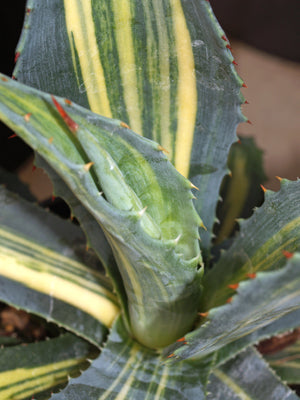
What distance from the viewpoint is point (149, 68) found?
56 centimetres

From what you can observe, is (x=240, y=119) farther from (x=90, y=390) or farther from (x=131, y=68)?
(x=90, y=390)

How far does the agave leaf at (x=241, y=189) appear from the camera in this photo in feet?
2.93

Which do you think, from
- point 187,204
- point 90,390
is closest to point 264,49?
point 187,204

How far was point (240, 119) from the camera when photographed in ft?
1.86

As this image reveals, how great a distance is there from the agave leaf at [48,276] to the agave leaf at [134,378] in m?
0.06

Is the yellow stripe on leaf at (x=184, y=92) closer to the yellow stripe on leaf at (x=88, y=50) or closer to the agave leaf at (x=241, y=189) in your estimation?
the yellow stripe on leaf at (x=88, y=50)

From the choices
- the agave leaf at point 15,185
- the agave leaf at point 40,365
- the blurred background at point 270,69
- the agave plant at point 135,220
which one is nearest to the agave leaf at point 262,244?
the agave plant at point 135,220

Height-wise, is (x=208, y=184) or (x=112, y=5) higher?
(x=112, y=5)

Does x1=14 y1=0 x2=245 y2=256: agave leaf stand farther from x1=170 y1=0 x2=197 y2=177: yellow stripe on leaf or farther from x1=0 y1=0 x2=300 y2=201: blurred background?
x1=0 y1=0 x2=300 y2=201: blurred background

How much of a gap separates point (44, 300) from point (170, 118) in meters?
0.32

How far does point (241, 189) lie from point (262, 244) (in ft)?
1.26

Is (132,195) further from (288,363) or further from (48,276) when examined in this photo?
(288,363)

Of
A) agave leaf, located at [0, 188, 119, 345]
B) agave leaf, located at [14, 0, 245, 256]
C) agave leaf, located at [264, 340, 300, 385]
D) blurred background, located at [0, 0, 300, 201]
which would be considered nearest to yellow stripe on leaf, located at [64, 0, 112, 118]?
agave leaf, located at [14, 0, 245, 256]

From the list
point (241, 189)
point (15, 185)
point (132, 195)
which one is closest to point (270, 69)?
point (241, 189)
